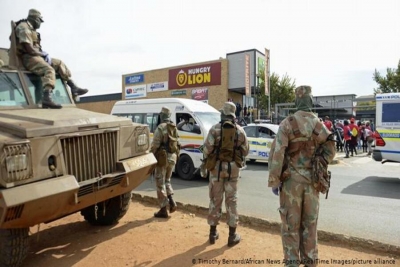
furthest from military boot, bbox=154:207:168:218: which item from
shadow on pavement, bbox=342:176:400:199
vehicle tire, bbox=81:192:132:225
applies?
shadow on pavement, bbox=342:176:400:199

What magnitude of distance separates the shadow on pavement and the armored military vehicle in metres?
5.37

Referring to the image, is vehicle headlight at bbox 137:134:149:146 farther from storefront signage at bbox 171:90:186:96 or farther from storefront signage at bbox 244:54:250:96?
storefront signage at bbox 171:90:186:96

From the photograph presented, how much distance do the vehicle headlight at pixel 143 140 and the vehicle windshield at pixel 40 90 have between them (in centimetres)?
153

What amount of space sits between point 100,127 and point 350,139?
521 inches

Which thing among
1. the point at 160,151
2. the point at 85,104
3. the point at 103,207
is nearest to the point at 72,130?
the point at 103,207

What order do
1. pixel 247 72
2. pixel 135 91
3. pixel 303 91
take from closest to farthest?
pixel 303 91, pixel 247 72, pixel 135 91

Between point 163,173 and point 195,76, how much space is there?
19.5 meters

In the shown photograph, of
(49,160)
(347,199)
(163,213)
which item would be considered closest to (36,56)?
(49,160)

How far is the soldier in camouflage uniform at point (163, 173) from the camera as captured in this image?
5176mm

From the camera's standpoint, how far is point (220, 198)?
4.15 m

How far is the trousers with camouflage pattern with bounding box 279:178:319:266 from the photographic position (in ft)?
10.1

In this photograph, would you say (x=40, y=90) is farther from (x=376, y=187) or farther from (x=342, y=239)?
(x=376, y=187)

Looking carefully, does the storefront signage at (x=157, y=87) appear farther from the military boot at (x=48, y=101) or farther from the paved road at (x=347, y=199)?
the military boot at (x=48, y=101)

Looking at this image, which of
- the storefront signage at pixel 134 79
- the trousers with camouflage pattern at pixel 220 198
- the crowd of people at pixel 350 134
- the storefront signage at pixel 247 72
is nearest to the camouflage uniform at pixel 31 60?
the trousers with camouflage pattern at pixel 220 198
